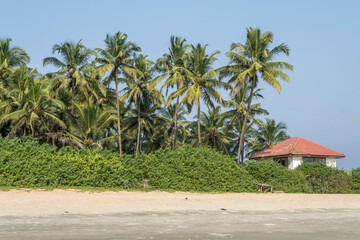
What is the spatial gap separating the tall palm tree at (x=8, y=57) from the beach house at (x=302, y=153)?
75.1 ft

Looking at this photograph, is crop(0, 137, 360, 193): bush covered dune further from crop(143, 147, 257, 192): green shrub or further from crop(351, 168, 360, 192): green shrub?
crop(351, 168, 360, 192): green shrub

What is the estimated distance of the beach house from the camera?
3562 centimetres

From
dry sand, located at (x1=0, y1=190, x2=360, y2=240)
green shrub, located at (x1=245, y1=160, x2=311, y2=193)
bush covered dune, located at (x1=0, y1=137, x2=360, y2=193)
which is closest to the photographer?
dry sand, located at (x1=0, y1=190, x2=360, y2=240)

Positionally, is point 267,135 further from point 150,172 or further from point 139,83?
point 150,172

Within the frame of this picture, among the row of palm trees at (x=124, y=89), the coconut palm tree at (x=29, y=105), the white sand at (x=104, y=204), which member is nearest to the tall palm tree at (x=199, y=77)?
the row of palm trees at (x=124, y=89)

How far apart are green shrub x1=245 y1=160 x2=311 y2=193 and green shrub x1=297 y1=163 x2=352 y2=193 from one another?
1.24m

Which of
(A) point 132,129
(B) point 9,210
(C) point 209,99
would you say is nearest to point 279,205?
(B) point 9,210

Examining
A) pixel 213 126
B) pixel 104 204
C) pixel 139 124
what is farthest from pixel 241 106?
pixel 104 204

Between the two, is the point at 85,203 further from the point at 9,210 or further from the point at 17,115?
the point at 17,115

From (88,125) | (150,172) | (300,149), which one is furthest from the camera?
(300,149)

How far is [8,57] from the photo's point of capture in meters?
35.2

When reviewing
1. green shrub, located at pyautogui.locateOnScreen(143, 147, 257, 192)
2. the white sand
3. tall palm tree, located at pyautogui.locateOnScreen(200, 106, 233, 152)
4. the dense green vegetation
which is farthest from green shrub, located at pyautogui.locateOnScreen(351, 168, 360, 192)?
tall palm tree, located at pyautogui.locateOnScreen(200, 106, 233, 152)

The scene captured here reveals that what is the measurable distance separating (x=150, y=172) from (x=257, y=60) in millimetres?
15702

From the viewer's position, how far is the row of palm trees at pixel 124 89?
101ft
